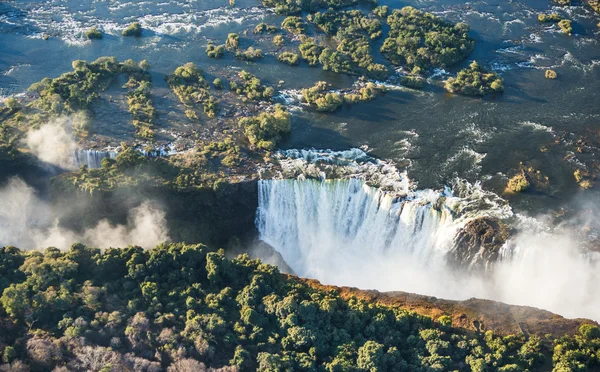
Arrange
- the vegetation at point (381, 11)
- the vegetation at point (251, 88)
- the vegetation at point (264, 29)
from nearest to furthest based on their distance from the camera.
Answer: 1. the vegetation at point (251, 88)
2. the vegetation at point (264, 29)
3. the vegetation at point (381, 11)

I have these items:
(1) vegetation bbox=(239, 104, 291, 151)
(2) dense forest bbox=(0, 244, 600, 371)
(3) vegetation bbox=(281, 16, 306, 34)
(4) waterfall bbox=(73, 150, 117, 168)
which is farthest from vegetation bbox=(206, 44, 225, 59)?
(2) dense forest bbox=(0, 244, 600, 371)

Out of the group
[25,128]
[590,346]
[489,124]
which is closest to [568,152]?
[489,124]

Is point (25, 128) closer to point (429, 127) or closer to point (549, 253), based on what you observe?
point (429, 127)

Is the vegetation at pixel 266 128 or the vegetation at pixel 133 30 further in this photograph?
the vegetation at pixel 133 30

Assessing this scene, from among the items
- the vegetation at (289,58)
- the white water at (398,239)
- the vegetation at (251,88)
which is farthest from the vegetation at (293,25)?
the white water at (398,239)

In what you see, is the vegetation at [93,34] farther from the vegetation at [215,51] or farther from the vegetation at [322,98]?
the vegetation at [322,98]

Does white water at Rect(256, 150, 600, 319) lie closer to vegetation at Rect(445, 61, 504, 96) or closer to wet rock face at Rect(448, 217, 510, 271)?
wet rock face at Rect(448, 217, 510, 271)

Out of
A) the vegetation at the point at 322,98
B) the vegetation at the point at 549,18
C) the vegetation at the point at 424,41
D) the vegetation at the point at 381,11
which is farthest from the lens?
the vegetation at the point at 381,11
